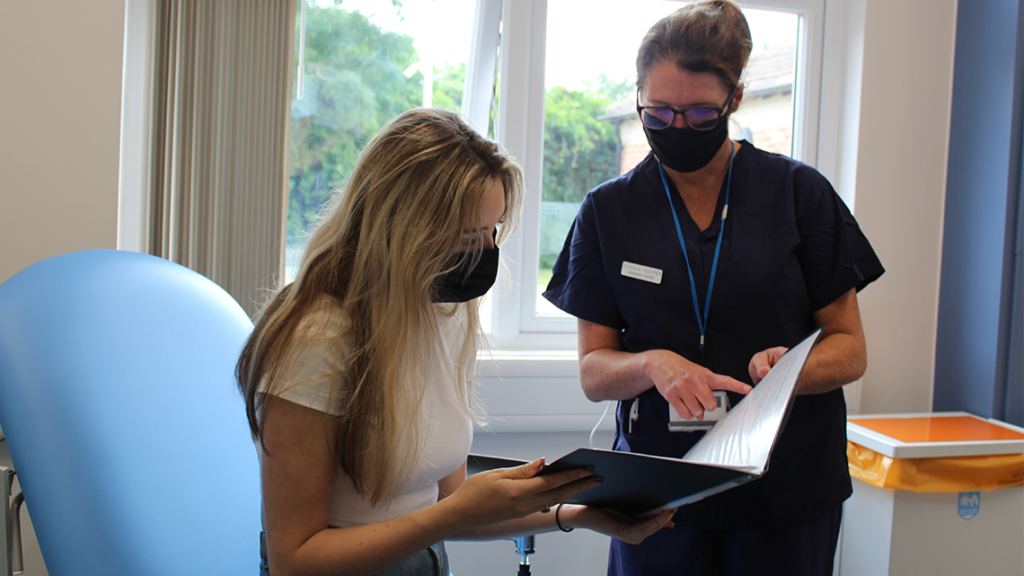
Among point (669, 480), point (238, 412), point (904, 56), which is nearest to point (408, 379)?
point (669, 480)

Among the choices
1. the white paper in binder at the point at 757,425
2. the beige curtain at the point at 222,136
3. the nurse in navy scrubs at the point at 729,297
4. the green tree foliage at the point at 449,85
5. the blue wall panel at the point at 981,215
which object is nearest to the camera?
the white paper in binder at the point at 757,425

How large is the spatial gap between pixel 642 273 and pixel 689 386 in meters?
0.28

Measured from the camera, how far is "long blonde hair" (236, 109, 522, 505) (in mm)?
811

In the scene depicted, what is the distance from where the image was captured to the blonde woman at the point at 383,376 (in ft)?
2.53

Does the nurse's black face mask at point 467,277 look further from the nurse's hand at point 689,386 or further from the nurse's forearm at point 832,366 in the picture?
the nurse's forearm at point 832,366

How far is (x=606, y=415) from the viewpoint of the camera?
2123 millimetres

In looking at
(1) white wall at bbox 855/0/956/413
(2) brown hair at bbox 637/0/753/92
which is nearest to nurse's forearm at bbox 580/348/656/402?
(2) brown hair at bbox 637/0/753/92

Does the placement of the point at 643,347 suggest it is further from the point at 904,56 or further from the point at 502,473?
the point at 904,56

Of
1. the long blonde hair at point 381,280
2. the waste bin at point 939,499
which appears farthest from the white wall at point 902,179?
the long blonde hair at point 381,280

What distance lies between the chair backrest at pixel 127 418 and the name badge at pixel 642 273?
801mm

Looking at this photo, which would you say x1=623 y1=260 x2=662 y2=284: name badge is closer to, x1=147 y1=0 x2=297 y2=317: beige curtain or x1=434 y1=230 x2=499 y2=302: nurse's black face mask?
x1=434 y1=230 x2=499 y2=302: nurse's black face mask

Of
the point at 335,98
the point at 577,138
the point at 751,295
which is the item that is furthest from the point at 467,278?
the point at 577,138

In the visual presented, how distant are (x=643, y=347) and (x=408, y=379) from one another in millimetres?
492

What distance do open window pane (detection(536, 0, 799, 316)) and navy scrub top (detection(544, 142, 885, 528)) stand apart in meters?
1.08
